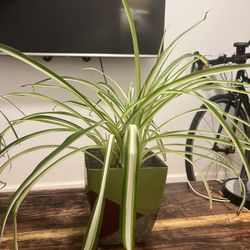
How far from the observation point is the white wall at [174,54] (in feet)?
6.22

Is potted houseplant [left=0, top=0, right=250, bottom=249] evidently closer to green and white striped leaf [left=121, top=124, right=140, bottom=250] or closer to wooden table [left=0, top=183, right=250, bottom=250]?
green and white striped leaf [left=121, top=124, right=140, bottom=250]

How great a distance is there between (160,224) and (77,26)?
4.57ft

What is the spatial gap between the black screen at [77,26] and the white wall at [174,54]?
0.52ft

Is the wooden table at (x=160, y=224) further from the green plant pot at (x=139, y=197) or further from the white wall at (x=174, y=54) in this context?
the white wall at (x=174, y=54)

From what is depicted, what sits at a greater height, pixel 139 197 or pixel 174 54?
pixel 174 54

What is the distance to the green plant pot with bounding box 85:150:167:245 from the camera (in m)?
0.57

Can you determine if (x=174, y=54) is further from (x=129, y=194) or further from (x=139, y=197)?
(x=129, y=194)

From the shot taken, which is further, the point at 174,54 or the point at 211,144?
the point at 211,144

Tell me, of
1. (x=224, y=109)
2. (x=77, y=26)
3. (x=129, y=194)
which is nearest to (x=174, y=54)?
(x=224, y=109)

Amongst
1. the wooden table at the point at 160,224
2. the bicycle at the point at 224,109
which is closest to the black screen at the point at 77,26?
the bicycle at the point at 224,109

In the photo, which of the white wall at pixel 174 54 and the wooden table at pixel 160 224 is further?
the white wall at pixel 174 54

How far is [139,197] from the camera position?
583mm

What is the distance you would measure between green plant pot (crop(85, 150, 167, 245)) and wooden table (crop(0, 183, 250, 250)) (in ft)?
0.11

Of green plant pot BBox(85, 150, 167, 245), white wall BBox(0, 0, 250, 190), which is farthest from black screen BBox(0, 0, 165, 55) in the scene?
green plant pot BBox(85, 150, 167, 245)
